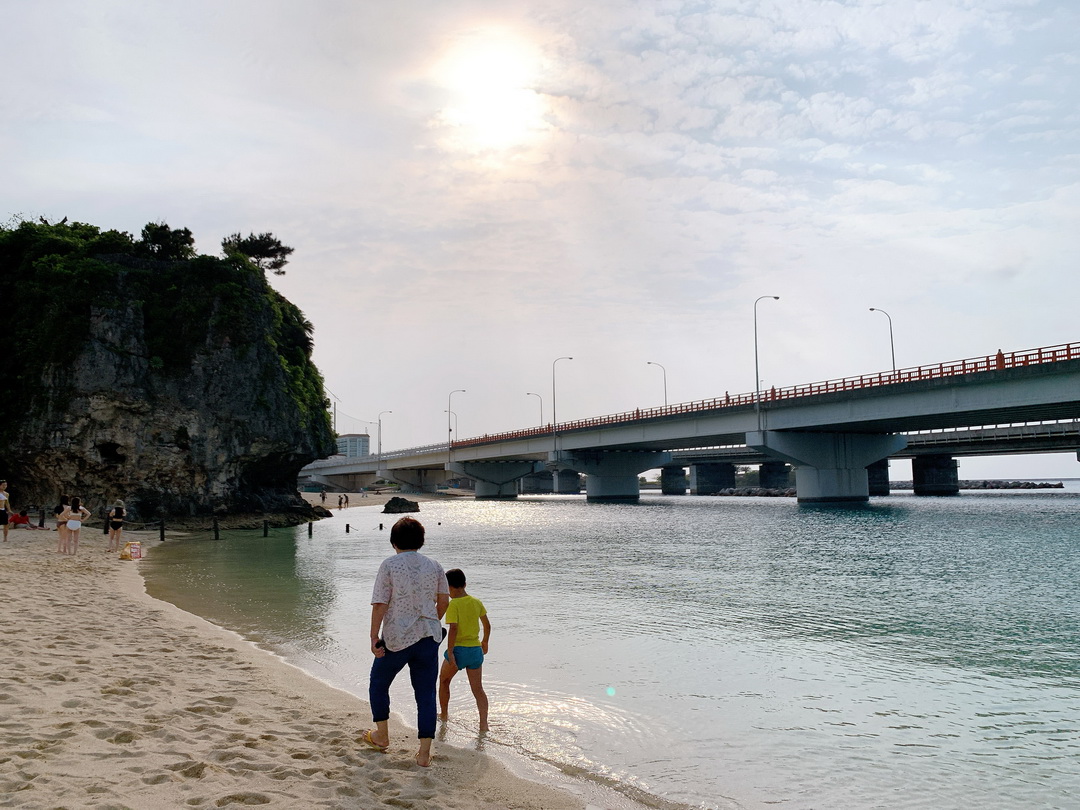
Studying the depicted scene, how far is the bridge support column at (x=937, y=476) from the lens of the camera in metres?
116

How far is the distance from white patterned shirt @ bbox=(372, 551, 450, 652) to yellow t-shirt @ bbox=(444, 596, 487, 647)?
1.28m

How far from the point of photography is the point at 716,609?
17359 millimetres

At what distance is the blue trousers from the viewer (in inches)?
259

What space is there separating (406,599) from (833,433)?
219ft

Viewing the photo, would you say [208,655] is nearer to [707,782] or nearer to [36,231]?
[707,782]

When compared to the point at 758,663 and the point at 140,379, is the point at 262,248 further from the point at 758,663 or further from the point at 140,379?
the point at 758,663

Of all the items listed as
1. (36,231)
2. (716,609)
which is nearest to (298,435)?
(36,231)

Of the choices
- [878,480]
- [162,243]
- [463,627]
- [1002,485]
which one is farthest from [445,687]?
[1002,485]

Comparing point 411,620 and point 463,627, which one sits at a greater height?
point 411,620

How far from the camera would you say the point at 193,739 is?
685cm

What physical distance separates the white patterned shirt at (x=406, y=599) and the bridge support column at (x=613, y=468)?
89914mm

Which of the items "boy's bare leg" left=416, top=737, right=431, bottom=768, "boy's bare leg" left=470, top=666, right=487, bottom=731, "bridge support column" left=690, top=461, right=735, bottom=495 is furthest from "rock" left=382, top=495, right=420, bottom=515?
"bridge support column" left=690, top=461, right=735, bottom=495

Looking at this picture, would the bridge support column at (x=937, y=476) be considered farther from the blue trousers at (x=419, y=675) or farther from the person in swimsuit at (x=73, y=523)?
the blue trousers at (x=419, y=675)

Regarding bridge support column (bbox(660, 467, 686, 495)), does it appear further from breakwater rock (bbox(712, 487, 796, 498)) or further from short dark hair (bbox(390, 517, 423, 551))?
short dark hair (bbox(390, 517, 423, 551))
